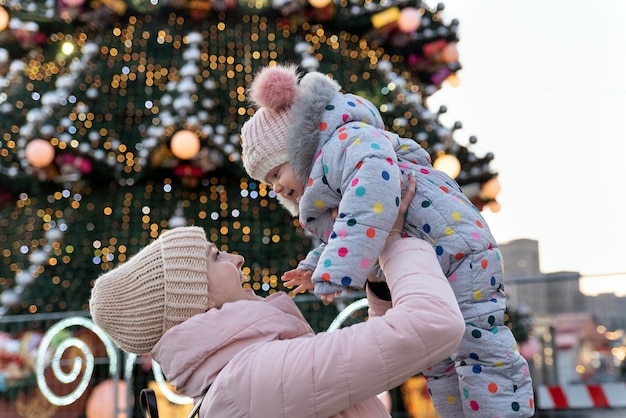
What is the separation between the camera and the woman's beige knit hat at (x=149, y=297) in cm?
168

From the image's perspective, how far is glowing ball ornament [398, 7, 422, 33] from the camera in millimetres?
6852

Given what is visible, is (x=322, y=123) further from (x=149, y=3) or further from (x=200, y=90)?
(x=149, y=3)

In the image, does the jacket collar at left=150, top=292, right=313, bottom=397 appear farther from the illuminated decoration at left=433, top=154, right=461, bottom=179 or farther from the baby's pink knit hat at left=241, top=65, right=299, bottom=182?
the illuminated decoration at left=433, top=154, right=461, bottom=179

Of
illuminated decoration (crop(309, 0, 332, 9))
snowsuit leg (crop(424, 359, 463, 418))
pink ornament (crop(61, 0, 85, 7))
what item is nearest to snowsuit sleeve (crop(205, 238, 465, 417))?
snowsuit leg (crop(424, 359, 463, 418))

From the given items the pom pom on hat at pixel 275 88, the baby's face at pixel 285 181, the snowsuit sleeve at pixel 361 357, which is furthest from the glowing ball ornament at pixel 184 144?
the snowsuit sleeve at pixel 361 357

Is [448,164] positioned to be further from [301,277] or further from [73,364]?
[301,277]

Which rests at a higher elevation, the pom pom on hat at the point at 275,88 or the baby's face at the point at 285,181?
the pom pom on hat at the point at 275,88

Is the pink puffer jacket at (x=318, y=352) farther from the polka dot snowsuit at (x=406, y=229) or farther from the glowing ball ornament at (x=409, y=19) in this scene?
the glowing ball ornament at (x=409, y=19)

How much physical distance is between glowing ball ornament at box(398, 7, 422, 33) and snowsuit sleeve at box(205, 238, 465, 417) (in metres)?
5.63

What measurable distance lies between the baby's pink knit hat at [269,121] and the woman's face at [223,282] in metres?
0.40

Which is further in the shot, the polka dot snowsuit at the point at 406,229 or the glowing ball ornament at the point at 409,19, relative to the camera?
the glowing ball ornament at the point at 409,19

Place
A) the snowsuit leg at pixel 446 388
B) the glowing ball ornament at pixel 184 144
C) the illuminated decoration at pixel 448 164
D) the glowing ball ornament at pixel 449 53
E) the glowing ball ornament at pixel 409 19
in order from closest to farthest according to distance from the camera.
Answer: the snowsuit leg at pixel 446 388 → the glowing ball ornament at pixel 184 144 → the illuminated decoration at pixel 448 164 → the glowing ball ornament at pixel 409 19 → the glowing ball ornament at pixel 449 53

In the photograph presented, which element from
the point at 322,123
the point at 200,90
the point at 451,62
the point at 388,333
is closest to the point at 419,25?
→ the point at 451,62

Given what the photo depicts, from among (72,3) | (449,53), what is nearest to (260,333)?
(72,3)
